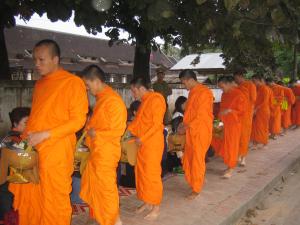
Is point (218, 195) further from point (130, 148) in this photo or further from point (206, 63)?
point (206, 63)

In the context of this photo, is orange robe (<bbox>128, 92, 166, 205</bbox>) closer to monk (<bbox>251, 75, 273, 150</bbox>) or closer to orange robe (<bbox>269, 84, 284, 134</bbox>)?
monk (<bbox>251, 75, 273, 150</bbox>)

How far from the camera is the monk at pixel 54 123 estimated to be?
3414 mm

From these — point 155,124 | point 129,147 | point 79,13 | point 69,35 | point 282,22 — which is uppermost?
point 69,35

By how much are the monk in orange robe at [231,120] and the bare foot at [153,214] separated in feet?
7.32

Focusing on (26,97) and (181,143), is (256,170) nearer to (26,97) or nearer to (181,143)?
(181,143)

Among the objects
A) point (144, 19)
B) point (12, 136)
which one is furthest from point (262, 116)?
point (12, 136)

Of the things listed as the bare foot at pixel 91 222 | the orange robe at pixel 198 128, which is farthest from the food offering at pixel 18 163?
the orange robe at pixel 198 128

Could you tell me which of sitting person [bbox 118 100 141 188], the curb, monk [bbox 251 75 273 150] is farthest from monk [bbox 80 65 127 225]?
monk [bbox 251 75 273 150]

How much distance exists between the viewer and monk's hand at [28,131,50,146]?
Answer: 3211 millimetres

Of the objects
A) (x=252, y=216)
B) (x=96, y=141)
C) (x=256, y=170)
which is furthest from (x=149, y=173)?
(x=256, y=170)

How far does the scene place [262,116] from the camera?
30.0 feet

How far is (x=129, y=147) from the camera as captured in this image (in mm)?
4469

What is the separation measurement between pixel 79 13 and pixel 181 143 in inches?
111

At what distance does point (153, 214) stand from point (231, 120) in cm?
263
